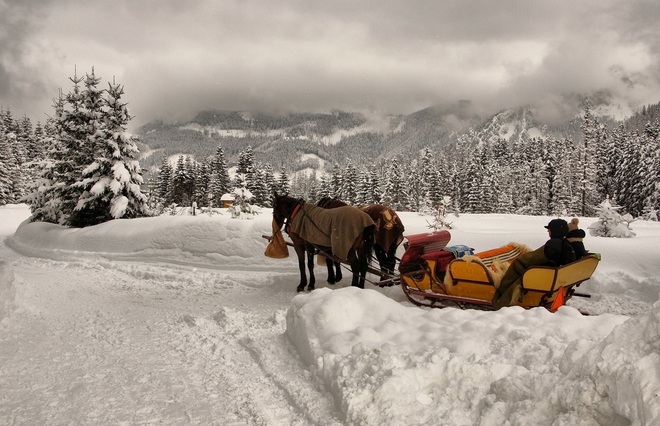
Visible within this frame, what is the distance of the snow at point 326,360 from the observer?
237 centimetres

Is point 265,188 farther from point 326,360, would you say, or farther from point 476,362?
point 476,362

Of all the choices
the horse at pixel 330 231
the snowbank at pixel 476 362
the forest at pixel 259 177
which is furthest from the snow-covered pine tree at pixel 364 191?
the snowbank at pixel 476 362

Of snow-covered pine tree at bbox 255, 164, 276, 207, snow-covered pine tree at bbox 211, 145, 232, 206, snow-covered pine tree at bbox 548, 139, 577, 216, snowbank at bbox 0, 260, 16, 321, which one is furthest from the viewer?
snow-covered pine tree at bbox 211, 145, 232, 206

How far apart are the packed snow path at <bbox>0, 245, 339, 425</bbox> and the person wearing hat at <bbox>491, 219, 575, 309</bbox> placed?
9.51 feet

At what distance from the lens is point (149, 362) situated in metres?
3.96

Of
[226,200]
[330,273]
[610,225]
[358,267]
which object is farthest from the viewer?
Answer: [226,200]

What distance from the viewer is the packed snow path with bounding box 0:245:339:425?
120 inches

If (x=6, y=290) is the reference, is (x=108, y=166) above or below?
above

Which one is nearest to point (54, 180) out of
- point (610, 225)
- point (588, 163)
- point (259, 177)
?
point (610, 225)

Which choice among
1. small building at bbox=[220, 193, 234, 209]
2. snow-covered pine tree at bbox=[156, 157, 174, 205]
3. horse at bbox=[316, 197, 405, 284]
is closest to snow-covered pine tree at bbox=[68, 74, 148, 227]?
horse at bbox=[316, 197, 405, 284]

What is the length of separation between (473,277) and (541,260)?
2.93 ft

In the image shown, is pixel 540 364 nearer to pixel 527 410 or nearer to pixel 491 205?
pixel 527 410

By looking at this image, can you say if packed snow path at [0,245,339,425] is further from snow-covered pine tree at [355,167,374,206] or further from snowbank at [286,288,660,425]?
snow-covered pine tree at [355,167,374,206]

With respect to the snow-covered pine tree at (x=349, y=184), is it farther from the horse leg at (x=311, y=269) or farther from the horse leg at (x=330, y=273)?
the horse leg at (x=311, y=269)
